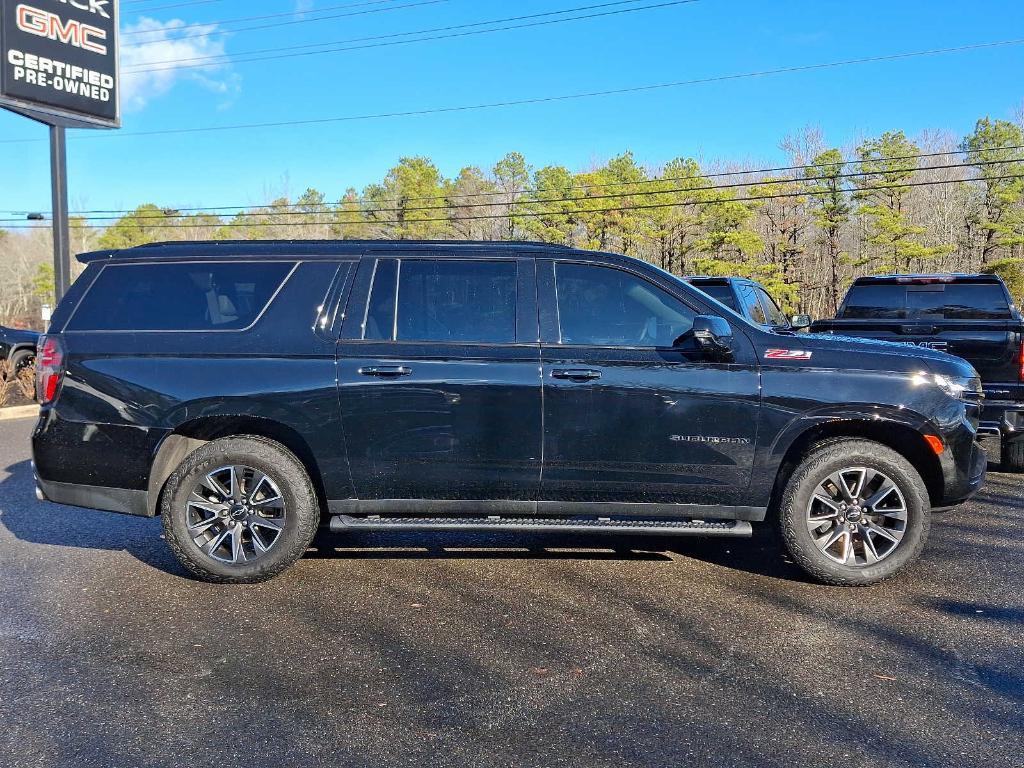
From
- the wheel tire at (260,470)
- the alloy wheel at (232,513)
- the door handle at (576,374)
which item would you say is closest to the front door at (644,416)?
the door handle at (576,374)

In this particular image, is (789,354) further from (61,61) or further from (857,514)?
(61,61)

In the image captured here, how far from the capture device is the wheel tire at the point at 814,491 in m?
4.48

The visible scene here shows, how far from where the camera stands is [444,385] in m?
4.45

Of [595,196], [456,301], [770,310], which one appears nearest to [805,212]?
[595,196]

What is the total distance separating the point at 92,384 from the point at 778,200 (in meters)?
41.4

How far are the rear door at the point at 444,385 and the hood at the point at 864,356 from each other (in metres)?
1.48

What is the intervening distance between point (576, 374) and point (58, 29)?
54.9ft

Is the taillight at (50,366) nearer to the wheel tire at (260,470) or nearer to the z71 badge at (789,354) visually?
the wheel tire at (260,470)

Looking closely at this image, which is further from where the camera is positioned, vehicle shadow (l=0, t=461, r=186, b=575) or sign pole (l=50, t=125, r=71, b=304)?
sign pole (l=50, t=125, r=71, b=304)

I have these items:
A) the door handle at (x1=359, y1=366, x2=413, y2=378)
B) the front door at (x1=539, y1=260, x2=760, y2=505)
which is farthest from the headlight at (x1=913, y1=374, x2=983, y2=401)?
the door handle at (x1=359, y1=366, x2=413, y2=378)

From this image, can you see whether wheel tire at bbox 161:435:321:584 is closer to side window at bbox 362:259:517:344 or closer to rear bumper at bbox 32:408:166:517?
rear bumper at bbox 32:408:166:517

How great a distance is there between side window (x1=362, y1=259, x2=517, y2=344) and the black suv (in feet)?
0.04

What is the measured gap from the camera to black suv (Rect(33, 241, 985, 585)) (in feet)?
14.6

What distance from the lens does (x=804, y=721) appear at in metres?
3.05
